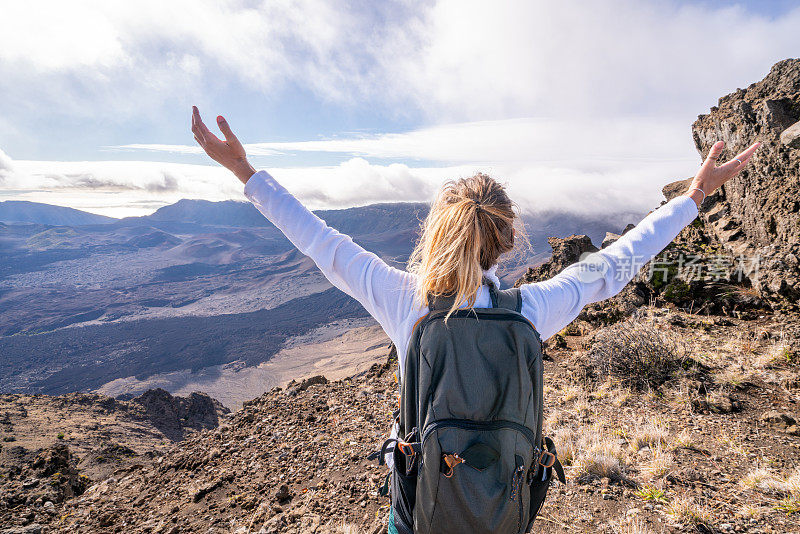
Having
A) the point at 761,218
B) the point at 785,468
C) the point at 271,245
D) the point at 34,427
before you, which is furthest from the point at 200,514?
the point at 271,245

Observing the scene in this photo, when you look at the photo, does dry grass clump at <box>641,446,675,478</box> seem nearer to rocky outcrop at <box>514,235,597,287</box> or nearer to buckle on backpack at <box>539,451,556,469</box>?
buckle on backpack at <box>539,451,556,469</box>

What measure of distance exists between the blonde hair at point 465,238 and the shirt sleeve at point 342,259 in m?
0.10

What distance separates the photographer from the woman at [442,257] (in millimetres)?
1145

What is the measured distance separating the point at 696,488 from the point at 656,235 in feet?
7.32

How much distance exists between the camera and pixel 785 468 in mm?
2764

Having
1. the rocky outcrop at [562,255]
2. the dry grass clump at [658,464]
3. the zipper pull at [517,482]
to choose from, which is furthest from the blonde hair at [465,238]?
the rocky outcrop at [562,255]

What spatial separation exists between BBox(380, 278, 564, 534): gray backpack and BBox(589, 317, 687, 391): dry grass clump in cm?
400

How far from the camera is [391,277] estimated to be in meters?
1.26

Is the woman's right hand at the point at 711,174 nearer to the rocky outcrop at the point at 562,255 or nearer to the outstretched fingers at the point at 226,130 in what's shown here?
the outstretched fingers at the point at 226,130

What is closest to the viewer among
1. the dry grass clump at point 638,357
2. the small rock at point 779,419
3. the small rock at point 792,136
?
the small rock at point 779,419

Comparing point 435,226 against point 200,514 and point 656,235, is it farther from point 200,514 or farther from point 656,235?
point 200,514

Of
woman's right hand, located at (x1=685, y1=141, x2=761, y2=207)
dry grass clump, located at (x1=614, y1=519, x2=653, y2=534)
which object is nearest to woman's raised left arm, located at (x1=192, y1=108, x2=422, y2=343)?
woman's right hand, located at (x1=685, y1=141, x2=761, y2=207)

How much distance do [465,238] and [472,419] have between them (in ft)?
1.75

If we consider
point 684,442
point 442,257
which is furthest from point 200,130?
point 684,442
